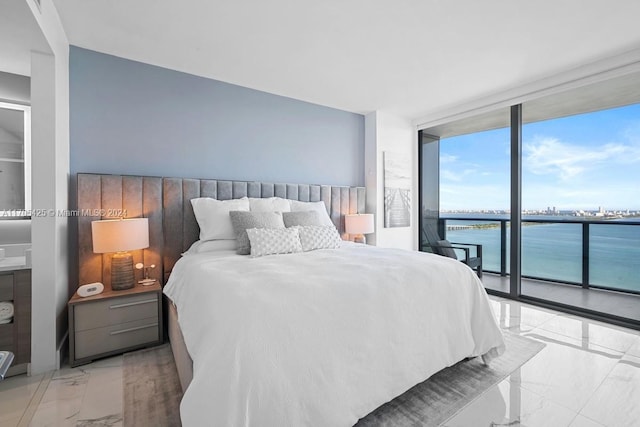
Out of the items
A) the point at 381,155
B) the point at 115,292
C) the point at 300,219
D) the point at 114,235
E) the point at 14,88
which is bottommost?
the point at 115,292

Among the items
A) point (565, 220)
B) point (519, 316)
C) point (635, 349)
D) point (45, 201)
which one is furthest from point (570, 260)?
point (45, 201)

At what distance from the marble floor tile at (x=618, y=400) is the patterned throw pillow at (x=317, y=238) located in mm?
1948

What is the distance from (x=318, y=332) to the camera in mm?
1226

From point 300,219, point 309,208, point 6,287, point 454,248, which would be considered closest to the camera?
point 6,287

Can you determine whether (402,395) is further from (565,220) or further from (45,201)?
(565,220)

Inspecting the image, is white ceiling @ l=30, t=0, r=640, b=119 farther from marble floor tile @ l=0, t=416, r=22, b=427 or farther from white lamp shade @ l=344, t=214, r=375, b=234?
marble floor tile @ l=0, t=416, r=22, b=427

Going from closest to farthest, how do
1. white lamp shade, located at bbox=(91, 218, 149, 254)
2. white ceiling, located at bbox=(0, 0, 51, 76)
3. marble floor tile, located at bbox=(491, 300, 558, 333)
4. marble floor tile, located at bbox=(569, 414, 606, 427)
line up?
marble floor tile, located at bbox=(569, 414, 606, 427) < white ceiling, located at bbox=(0, 0, 51, 76) < white lamp shade, located at bbox=(91, 218, 149, 254) < marble floor tile, located at bbox=(491, 300, 558, 333)

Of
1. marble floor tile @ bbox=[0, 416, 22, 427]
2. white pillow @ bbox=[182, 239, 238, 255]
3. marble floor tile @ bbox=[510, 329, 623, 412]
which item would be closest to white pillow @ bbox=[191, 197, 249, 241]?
white pillow @ bbox=[182, 239, 238, 255]

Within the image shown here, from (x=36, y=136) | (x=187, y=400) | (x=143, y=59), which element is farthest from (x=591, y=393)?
(x=143, y=59)

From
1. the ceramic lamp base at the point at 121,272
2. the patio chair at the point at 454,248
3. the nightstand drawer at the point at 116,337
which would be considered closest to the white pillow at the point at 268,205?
the ceramic lamp base at the point at 121,272

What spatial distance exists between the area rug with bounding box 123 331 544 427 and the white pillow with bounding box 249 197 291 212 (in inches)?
57.8

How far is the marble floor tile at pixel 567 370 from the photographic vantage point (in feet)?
5.66

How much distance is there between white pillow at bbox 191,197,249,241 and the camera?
2.60 m

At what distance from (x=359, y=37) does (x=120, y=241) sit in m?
2.58
